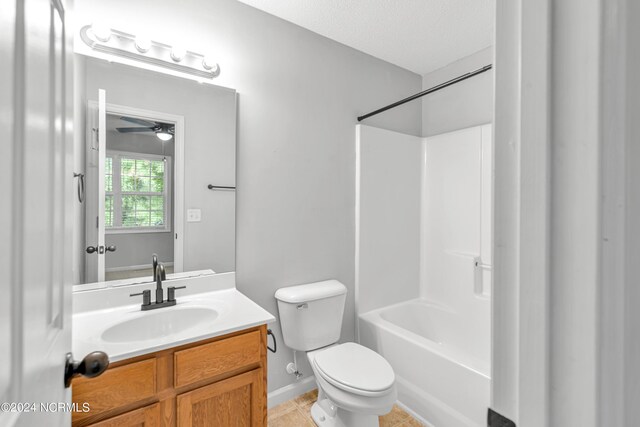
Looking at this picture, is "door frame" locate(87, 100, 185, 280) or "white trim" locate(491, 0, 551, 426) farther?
"door frame" locate(87, 100, 185, 280)

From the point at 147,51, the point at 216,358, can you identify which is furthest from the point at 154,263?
the point at 147,51

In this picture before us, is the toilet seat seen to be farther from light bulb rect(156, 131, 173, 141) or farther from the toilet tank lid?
light bulb rect(156, 131, 173, 141)

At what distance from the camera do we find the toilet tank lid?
75.0 inches

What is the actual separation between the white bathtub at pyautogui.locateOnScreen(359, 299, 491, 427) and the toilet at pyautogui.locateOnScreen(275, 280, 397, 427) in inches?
11.6

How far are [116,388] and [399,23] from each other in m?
2.44

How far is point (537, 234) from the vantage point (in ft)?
1.15

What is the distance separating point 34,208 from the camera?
1.59 feet

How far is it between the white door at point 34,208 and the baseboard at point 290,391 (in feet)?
4.89

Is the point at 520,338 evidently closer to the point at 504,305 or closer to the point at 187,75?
the point at 504,305

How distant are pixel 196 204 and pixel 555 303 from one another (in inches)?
66.5

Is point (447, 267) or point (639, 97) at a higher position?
point (639, 97)

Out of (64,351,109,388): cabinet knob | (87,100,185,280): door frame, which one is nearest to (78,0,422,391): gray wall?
(87,100,185,280): door frame

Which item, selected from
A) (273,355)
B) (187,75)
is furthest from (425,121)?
(273,355)

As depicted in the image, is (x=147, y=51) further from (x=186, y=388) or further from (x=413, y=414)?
(x=413, y=414)
